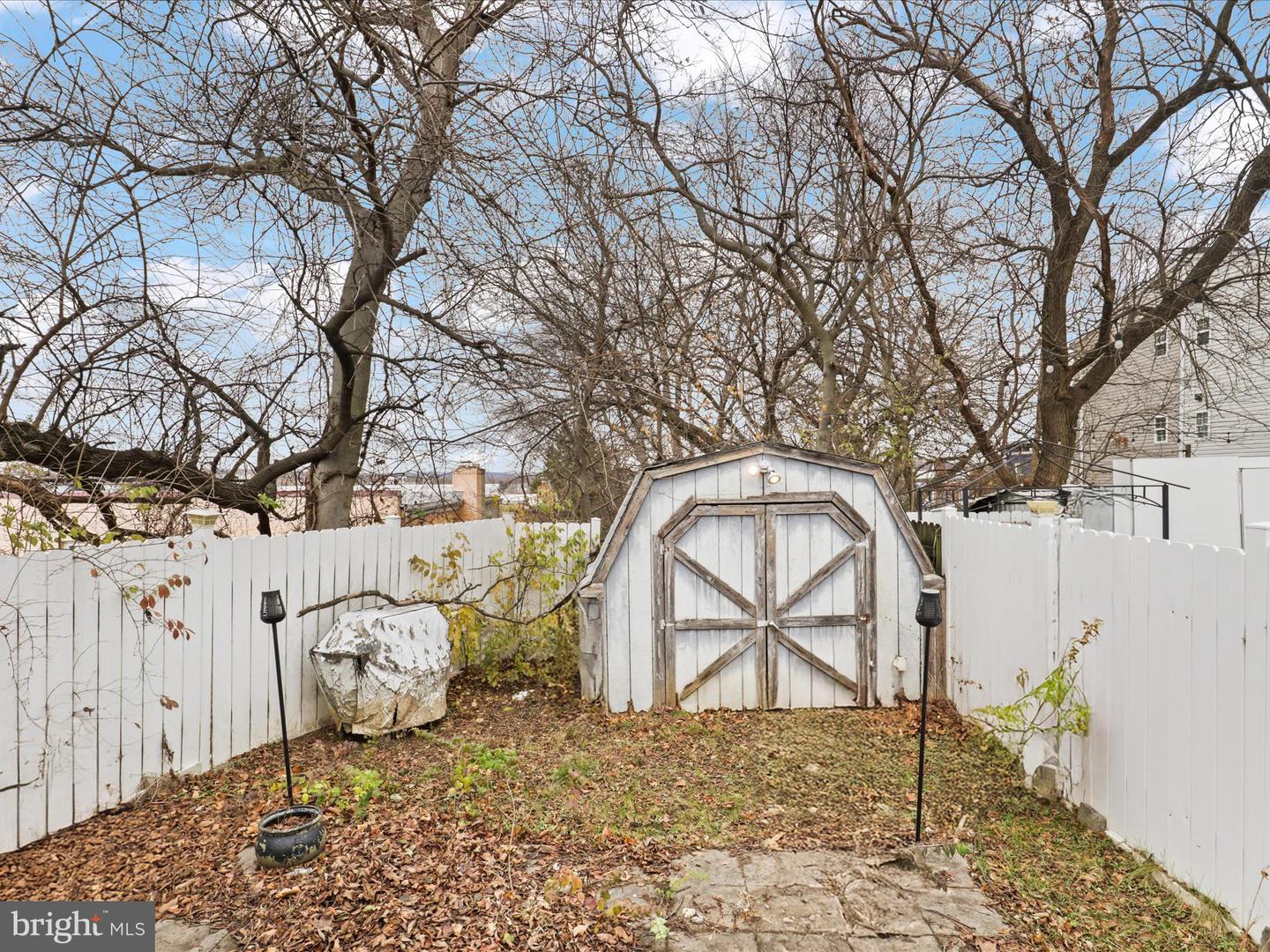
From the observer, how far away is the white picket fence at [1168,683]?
105 inches

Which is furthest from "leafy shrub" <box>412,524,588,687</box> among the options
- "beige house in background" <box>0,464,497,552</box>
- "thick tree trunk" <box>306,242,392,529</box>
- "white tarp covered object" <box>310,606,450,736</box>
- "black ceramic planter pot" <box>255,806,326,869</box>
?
"black ceramic planter pot" <box>255,806,326,869</box>

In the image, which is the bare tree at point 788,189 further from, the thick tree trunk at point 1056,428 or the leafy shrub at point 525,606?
the leafy shrub at point 525,606

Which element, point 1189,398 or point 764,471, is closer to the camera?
point 764,471

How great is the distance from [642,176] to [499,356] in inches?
98.4

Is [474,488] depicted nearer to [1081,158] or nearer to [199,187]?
[199,187]

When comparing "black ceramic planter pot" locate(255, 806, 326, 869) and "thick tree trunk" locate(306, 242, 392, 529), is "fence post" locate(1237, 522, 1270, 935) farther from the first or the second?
"thick tree trunk" locate(306, 242, 392, 529)

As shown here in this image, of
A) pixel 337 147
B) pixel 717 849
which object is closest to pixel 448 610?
pixel 717 849

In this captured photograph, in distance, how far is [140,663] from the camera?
4.09 metres

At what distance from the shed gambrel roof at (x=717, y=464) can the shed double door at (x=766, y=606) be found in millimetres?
315

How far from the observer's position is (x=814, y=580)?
20.2ft

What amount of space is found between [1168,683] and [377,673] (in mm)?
4634

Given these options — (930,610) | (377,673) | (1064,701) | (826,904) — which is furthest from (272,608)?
(1064,701)

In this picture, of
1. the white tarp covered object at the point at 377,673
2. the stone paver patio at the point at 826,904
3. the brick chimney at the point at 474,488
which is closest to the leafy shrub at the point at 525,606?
the white tarp covered object at the point at 377,673

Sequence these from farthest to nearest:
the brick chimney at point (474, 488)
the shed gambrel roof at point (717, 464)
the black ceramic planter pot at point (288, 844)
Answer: the brick chimney at point (474, 488) → the shed gambrel roof at point (717, 464) → the black ceramic planter pot at point (288, 844)
